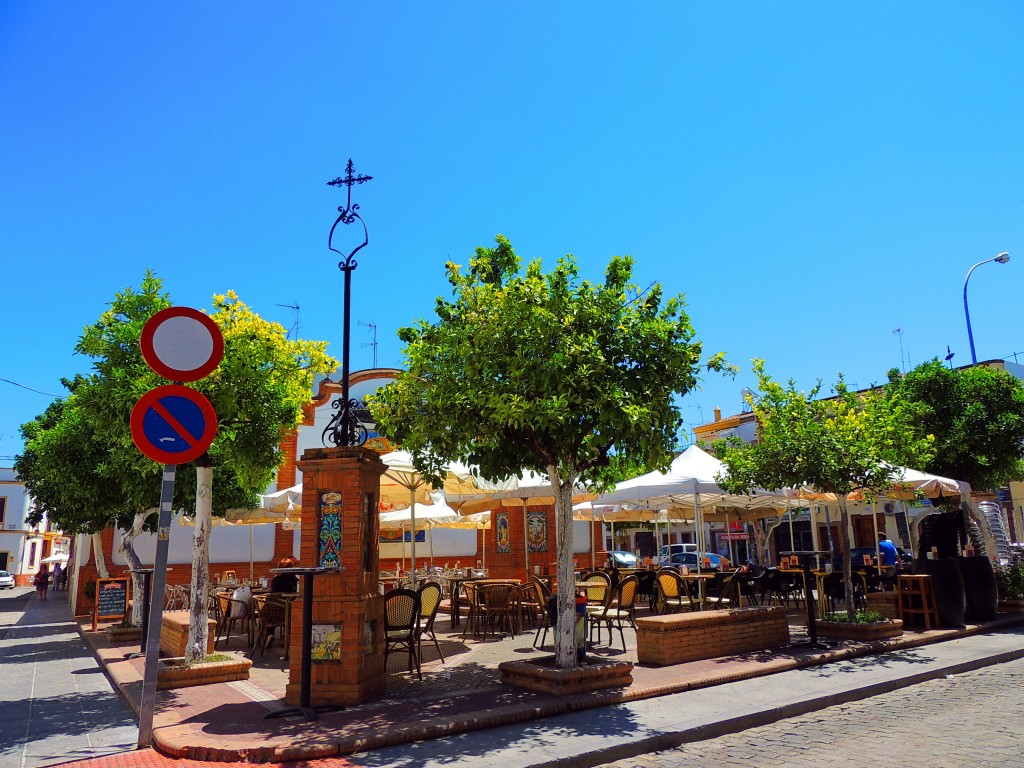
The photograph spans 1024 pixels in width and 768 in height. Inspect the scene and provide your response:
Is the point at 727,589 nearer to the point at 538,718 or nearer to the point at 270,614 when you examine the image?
the point at 538,718

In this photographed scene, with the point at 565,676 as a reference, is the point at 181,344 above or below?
above

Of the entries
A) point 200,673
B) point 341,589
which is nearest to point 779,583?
point 341,589

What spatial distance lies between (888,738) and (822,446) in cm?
547

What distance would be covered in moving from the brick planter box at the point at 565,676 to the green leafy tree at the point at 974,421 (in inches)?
481

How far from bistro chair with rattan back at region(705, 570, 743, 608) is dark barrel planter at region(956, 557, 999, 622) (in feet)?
12.2

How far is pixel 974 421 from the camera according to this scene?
1639 cm

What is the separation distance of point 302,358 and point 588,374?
173 inches

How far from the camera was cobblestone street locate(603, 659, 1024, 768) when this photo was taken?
5.35 m

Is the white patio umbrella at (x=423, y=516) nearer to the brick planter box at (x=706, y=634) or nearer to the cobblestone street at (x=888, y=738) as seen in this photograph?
the brick planter box at (x=706, y=634)

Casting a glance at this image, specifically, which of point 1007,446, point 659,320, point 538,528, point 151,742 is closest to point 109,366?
point 151,742

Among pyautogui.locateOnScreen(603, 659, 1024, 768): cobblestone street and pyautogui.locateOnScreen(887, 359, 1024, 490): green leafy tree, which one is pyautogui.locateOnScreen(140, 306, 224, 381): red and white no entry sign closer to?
pyautogui.locateOnScreen(603, 659, 1024, 768): cobblestone street

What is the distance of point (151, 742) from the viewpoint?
5.92 m

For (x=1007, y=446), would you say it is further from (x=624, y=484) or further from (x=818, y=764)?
(x=818, y=764)

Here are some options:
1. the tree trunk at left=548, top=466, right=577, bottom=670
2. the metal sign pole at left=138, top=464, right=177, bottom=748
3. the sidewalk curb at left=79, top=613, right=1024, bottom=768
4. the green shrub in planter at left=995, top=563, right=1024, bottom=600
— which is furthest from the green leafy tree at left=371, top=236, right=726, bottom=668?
the green shrub in planter at left=995, top=563, right=1024, bottom=600
